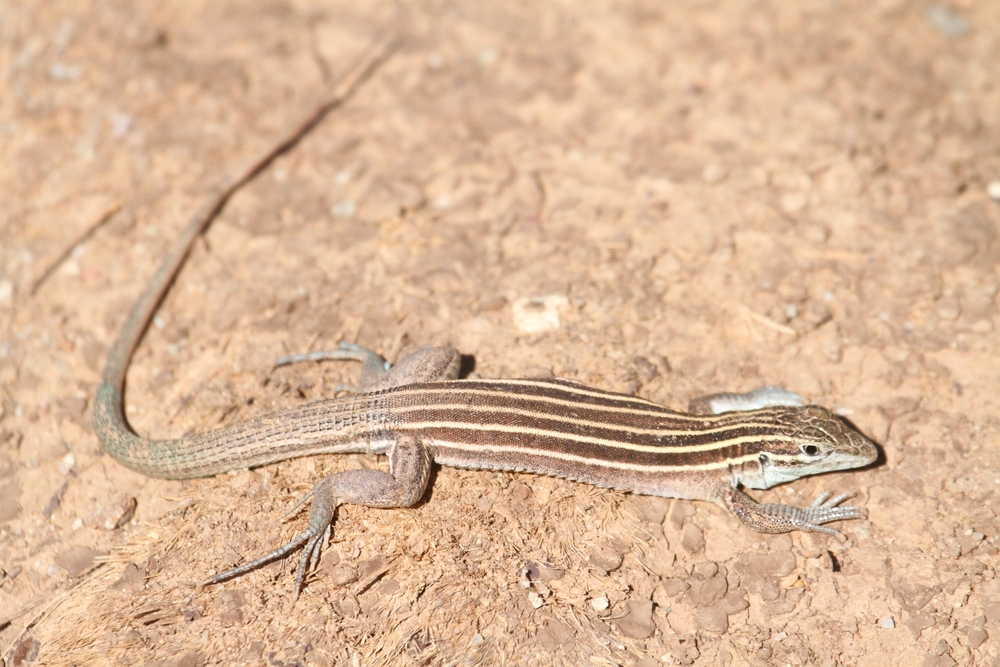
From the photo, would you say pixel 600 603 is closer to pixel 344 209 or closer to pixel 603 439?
pixel 603 439

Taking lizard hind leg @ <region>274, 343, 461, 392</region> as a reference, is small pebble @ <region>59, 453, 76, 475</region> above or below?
below

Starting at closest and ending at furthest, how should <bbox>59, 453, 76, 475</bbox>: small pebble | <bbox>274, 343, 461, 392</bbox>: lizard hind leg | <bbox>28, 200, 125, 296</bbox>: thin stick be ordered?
<bbox>274, 343, 461, 392</bbox>: lizard hind leg, <bbox>59, 453, 76, 475</bbox>: small pebble, <bbox>28, 200, 125, 296</bbox>: thin stick

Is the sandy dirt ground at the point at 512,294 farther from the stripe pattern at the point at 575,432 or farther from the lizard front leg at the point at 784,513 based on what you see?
the stripe pattern at the point at 575,432

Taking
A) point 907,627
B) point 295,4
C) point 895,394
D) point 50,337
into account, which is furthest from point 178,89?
point 907,627

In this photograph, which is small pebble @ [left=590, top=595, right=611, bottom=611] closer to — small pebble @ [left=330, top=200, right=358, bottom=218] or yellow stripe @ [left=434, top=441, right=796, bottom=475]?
yellow stripe @ [left=434, top=441, right=796, bottom=475]

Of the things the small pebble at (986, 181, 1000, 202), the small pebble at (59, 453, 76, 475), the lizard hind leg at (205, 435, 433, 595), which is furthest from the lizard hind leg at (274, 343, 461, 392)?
the small pebble at (986, 181, 1000, 202)

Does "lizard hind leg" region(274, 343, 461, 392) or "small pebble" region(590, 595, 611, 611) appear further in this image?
"lizard hind leg" region(274, 343, 461, 392)

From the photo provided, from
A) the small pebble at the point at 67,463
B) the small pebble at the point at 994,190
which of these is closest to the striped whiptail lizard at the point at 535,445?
the small pebble at the point at 67,463
